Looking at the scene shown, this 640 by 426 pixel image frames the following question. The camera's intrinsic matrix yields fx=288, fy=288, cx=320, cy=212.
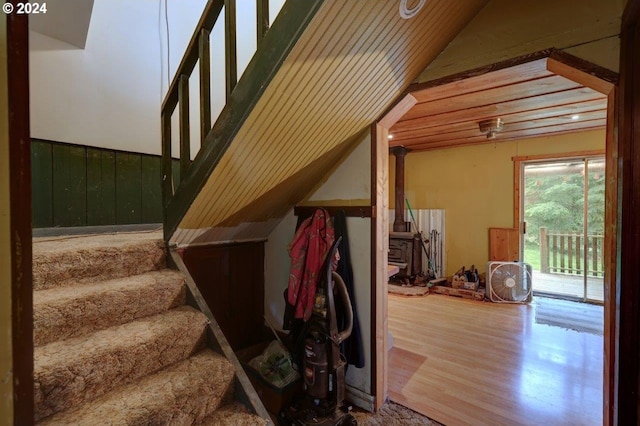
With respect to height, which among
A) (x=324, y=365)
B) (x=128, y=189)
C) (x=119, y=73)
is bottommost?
(x=324, y=365)

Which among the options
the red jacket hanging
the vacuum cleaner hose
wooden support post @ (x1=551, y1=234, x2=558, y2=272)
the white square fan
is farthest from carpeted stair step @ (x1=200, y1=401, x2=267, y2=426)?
wooden support post @ (x1=551, y1=234, x2=558, y2=272)

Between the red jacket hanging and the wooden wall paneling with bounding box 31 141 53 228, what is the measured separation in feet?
6.18

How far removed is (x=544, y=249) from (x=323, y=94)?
5.28 m

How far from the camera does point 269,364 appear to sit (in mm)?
2236

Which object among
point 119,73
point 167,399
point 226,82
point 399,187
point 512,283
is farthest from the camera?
point 399,187

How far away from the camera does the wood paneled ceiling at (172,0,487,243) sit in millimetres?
1203

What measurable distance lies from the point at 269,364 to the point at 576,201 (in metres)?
5.09

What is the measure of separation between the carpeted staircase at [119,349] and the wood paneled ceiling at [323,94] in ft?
1.49

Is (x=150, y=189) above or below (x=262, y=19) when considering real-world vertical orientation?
below

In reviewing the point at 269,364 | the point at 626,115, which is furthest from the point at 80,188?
the point at 626,115

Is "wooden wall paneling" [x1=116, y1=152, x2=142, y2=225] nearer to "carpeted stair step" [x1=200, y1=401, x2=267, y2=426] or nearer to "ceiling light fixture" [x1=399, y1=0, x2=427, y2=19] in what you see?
"carpeted stair step" [x1=200, y1=401, x2=267, y2=426]

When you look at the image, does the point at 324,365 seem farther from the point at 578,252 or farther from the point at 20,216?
the point at 578,252

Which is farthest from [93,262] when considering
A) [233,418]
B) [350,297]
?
[350,297]

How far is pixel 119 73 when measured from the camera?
2.53 meters
